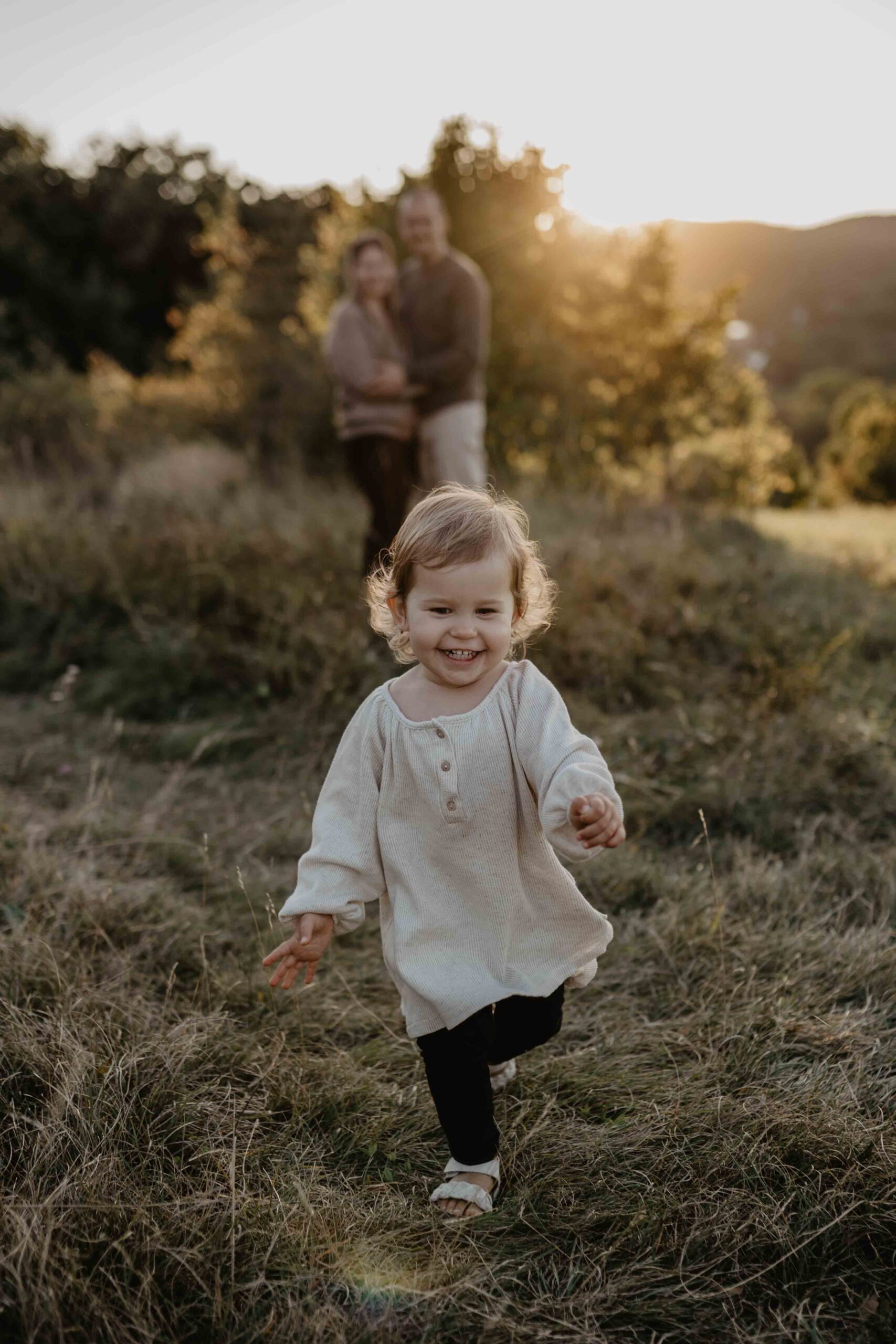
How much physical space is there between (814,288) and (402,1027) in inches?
3989

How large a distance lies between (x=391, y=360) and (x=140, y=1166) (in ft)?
13.7

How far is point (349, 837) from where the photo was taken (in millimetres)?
1769

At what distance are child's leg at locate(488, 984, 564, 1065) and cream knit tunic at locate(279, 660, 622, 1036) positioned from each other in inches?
3.2

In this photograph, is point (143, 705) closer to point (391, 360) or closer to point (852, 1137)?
point (391, 360)

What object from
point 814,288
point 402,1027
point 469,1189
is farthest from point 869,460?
point 814,288

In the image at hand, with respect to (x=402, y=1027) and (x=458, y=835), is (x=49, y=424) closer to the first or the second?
(x=402, y=1027)

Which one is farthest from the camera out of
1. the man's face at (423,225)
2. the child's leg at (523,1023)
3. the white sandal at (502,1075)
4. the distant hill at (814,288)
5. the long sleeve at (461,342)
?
the distant hill at (814,288)

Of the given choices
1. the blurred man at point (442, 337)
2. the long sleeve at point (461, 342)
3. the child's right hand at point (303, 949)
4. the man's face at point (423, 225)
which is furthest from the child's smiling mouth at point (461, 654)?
the man's face at point (423, 225)

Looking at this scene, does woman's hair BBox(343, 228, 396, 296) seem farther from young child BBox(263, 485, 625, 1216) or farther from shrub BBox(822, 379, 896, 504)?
shrub BBox(822, 379, 896, 504)

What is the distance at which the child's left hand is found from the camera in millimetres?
1454

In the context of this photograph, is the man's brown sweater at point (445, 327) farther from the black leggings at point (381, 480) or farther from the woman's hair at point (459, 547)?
the woman's hair at point (459, 547)

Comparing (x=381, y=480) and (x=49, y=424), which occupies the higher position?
(x=49, y=424)

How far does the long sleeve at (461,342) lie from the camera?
4746 millimetres

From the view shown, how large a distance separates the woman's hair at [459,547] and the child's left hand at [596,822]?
496mm
